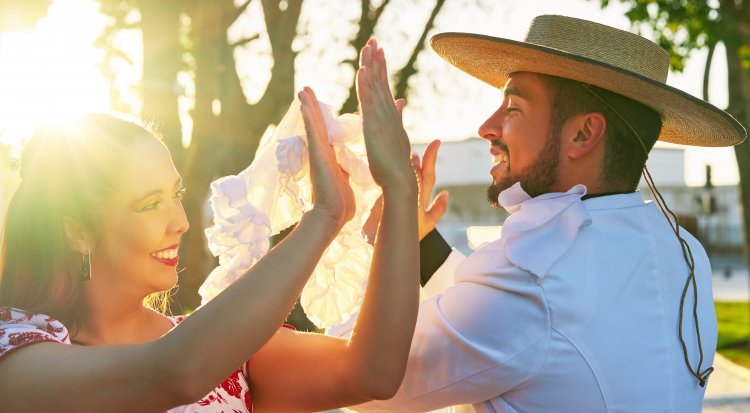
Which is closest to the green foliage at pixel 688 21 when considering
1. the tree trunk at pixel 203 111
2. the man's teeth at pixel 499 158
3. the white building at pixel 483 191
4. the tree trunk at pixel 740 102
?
the tree trunk at pixel 740 102

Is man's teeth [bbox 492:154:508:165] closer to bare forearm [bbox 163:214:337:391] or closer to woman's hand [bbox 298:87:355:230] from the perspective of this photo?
woman's hand [bbox 298:87:355:230]

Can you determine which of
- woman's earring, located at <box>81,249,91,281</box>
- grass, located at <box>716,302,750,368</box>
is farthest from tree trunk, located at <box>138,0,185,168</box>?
grass, located at <box>716,302,750,368</box>

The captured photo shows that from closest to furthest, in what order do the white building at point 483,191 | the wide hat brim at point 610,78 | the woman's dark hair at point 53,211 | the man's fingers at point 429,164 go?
the woman's dark hair at point 53,211 → the wide hat brim at point 610,78 → the man's fingers at point 429,164 → the white building at point 483,191

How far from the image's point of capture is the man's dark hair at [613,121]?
8.97 feet

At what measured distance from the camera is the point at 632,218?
259cm

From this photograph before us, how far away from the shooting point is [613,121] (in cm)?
276

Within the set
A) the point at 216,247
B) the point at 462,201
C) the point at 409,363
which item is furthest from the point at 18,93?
the point at 462,201

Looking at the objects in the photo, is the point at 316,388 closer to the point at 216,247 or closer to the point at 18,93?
the point at 216,247

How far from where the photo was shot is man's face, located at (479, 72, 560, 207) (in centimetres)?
279

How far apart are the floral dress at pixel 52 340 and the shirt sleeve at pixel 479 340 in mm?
405

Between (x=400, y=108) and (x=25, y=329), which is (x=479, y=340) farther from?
(x=25, y=329)

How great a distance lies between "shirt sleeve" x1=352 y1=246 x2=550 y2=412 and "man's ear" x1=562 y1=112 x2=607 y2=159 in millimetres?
470

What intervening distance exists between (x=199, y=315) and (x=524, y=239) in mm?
995

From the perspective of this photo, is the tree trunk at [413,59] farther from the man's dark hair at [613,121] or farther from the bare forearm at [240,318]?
the bare forearm at [240,318]
